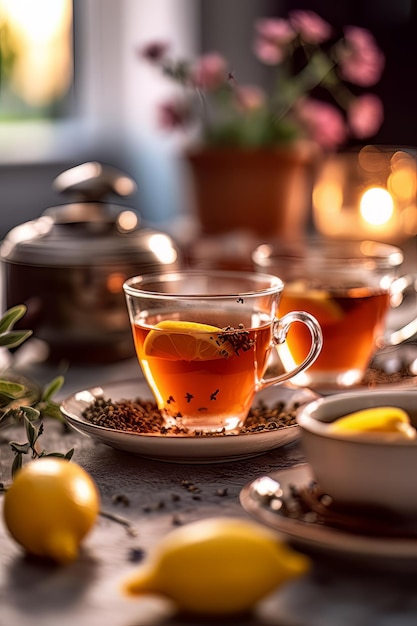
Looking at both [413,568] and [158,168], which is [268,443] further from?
[158,168]

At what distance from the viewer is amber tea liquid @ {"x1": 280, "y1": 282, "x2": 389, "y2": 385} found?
3.81ft

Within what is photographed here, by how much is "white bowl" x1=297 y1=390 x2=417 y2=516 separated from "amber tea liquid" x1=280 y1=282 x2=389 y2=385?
1.52 ft

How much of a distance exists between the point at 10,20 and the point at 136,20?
65 centimetres

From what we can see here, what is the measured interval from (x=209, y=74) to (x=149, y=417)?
114 cm

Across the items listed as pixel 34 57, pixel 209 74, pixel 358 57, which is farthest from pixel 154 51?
pixel 34 57

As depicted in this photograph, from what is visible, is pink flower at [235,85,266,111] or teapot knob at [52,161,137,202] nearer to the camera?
teapot knob at [52,161,137,202]

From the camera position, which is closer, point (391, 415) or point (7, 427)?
point (391, 415)

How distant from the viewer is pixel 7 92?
527cm

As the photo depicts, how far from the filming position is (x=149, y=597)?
61 cm

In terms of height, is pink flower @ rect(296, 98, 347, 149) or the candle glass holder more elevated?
pink flower @ rect(296, 98, 347, 149)

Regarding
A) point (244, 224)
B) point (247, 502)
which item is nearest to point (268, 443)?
point (247, 502)

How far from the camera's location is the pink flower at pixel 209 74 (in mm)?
1957

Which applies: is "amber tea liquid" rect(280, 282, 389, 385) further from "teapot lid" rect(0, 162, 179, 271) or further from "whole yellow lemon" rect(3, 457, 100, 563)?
"whole yellow lemon" rect(3, 457, 100, 563)

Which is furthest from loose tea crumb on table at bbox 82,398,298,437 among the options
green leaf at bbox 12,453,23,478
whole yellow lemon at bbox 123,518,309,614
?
whole yellow lemon at bbox 123,518,309,614
